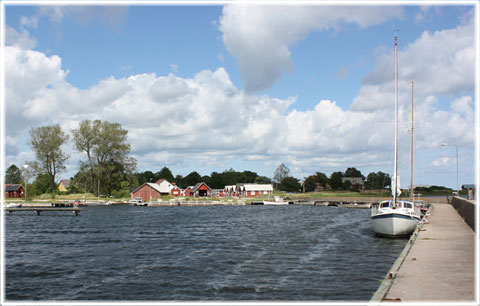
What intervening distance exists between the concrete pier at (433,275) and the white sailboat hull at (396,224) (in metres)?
9.20

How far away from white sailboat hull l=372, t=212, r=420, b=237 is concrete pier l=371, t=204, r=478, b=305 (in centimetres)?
920

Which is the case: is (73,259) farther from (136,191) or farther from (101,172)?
(136,191)

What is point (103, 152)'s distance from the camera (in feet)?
351

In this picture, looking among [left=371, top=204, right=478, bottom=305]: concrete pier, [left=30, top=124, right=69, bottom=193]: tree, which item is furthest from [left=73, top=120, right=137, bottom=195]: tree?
[left=371, top=204, right=478, bottom=305]: concrete pier

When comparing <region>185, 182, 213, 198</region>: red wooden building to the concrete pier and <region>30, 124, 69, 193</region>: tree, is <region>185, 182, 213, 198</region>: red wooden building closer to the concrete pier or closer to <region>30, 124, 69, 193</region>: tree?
<region>30, 124, 69, 193</region>: tree

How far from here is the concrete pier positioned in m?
12.4

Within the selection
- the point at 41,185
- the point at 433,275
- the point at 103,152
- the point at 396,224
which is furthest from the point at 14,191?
the point at 433,275

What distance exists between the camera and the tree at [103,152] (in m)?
106

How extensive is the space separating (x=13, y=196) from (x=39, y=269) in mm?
121130

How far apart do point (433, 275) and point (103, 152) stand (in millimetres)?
100838

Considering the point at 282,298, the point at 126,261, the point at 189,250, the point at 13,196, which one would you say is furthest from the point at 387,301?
the point at 13,196

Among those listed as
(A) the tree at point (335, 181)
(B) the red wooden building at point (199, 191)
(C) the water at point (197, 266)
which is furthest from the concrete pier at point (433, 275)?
(A) the tree at point (335, 181)

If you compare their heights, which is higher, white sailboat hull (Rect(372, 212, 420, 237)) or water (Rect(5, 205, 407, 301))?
white sailboat hull (Rect(372, 212, 420, 237))

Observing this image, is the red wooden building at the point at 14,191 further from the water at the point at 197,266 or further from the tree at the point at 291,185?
the tree at the point at 291,185
